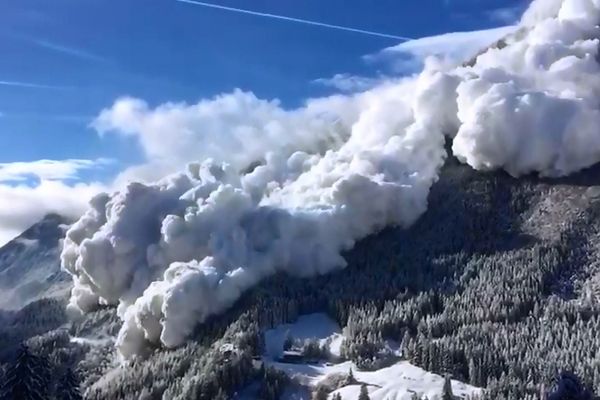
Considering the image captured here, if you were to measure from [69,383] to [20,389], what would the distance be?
1498 centimetres

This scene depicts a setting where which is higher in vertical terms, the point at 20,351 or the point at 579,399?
the point at 20,351

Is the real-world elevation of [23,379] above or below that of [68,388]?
above

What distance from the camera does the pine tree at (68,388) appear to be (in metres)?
147

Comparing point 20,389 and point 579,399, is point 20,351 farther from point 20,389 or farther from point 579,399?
point 579,399

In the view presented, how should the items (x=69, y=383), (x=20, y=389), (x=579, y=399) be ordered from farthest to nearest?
1. (x=579, y=399)
2. (x=69, y=383)
3. (x=20, y=389)

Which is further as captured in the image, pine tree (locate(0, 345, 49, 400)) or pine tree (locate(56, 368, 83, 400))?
pine tree (locate(56, 368, 83, 400))

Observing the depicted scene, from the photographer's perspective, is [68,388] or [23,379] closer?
[23,379]

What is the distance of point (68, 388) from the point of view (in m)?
147

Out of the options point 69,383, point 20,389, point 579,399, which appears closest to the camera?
point 20,389

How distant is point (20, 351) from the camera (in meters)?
136

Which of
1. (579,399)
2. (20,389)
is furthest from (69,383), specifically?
(579,399)

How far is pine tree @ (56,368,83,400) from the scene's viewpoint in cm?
14662

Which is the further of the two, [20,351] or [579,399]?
[579,399]

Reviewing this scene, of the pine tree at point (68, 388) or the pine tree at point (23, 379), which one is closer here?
the pine tree at point (23, 379)
